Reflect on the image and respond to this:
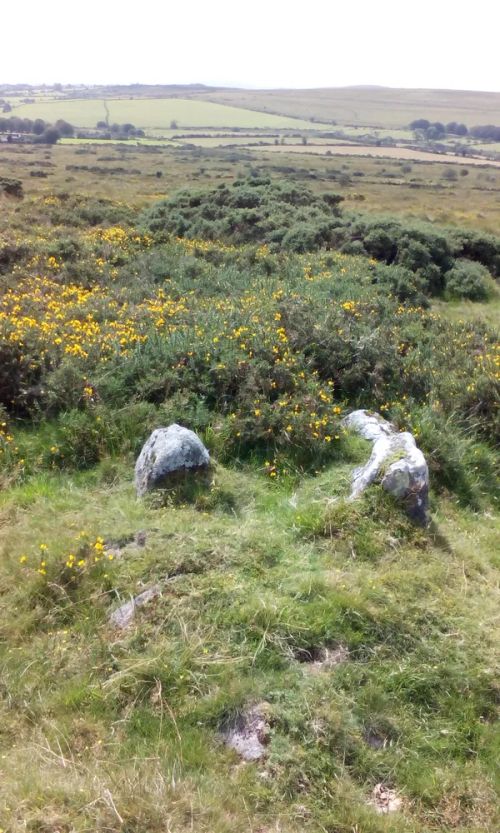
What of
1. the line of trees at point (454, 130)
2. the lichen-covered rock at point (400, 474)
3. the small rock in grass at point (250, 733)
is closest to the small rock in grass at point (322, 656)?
the small rock in grass at point (250, 733)

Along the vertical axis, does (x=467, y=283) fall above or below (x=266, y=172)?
below

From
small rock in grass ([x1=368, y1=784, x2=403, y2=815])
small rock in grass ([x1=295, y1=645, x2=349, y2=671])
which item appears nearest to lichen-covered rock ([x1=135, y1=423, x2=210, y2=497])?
small rock in grass ([x1=295, y1=645, x2=349, y2=671])

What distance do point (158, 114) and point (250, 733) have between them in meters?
171

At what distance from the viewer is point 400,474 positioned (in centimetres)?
536

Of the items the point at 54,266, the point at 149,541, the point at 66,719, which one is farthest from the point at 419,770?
the point at 54,266

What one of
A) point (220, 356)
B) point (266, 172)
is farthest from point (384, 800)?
point (266, 172)

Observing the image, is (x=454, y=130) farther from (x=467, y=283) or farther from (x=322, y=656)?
(x=322, y=656)

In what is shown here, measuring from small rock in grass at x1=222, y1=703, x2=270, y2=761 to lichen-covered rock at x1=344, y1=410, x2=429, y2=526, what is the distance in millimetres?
2446

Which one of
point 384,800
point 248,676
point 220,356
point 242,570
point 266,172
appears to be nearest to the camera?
point 384,800

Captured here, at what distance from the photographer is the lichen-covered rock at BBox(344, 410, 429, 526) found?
5348 millimetres

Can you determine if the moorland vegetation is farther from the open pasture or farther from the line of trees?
the line of trees

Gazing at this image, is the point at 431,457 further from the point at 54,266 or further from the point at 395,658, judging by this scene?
the point at 54,266

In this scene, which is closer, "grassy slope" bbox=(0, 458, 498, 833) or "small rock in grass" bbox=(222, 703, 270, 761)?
"grassy slope" bbox=(0, 458, 498, 833)

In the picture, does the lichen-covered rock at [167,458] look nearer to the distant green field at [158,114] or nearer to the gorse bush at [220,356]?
the gorse bush at [220,356]
